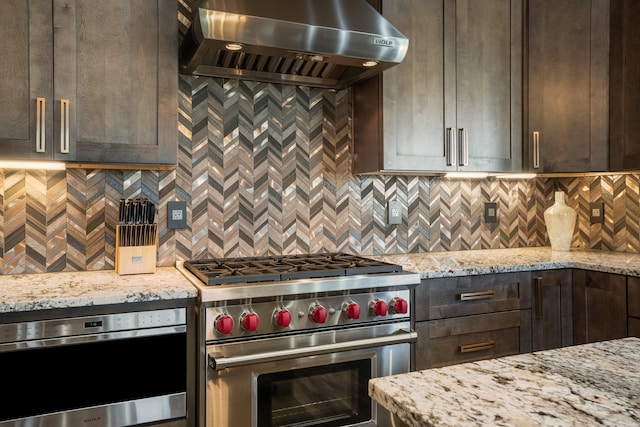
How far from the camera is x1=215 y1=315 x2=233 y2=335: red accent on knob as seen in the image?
165 centimetres

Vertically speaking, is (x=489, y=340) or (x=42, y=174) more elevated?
(x=42, y=174)

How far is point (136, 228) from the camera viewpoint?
196cm

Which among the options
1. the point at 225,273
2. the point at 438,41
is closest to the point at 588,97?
the point at 438,41

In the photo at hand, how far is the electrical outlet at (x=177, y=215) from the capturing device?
7.43 ft

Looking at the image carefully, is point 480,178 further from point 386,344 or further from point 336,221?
point 386,344

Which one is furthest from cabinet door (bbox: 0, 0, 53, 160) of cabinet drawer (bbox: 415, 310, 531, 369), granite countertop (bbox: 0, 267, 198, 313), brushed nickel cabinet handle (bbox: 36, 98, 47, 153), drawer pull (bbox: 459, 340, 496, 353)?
drawer pull (bbox: 459, 340, 496, 353)

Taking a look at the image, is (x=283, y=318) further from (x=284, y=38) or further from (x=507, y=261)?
(x=507, y=261)

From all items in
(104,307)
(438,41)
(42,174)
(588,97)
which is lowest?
(104,307)

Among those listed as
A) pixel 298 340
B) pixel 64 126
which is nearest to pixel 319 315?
pixel 298 340

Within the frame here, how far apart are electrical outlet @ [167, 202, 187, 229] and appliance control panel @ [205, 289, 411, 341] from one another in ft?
2.37

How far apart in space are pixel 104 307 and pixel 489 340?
165 centimetres

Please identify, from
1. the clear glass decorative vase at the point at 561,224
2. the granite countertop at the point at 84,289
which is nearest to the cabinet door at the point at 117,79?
the granite countertop at the point at 84,289

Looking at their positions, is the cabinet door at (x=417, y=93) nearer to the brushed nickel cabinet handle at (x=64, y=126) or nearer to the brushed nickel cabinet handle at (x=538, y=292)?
the brushed nickel cabinet handle at (x=538, y=292)

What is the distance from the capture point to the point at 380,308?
190 centimetres
